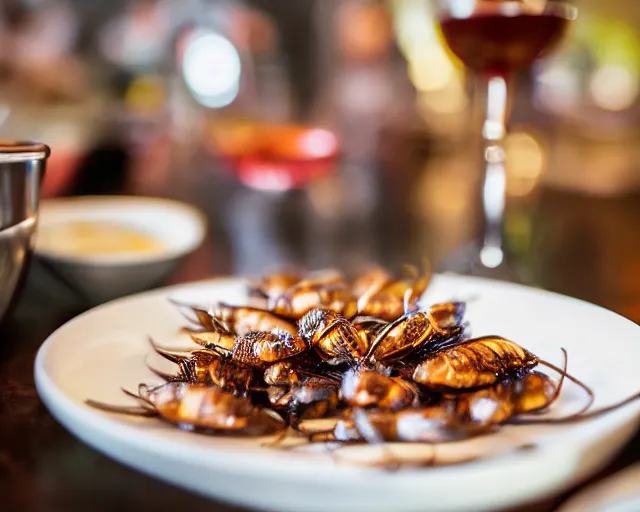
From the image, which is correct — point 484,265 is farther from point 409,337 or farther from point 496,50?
point 409,337

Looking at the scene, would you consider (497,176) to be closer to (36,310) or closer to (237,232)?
(237,232)

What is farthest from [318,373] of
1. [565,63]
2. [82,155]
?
[565,63]

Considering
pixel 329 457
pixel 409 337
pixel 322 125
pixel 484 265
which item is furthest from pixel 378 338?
pixel 322 125

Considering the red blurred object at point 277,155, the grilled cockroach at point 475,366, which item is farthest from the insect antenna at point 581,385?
the red blurred object at point 277,155

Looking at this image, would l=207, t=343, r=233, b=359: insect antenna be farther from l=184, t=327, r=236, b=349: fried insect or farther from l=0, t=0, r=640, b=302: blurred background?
l=0, t=0, r=640, b=302: blurred background

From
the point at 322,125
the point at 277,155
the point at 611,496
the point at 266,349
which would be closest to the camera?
the point at 611,496

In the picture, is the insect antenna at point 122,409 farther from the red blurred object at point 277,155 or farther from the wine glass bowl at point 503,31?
the red blurred object at point 277,155
